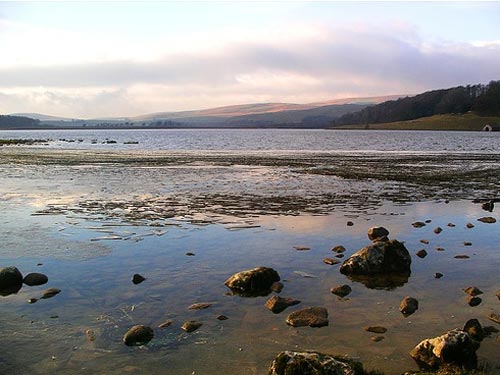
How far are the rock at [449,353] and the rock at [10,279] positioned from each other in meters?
10.6

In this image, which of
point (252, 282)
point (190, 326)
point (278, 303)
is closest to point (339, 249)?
point (252, 282)

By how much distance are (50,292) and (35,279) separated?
1118 millimetres

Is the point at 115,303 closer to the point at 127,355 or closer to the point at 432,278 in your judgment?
the point at 127,355

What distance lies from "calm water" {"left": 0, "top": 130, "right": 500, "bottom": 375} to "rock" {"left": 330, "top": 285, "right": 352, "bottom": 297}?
275 millimetres

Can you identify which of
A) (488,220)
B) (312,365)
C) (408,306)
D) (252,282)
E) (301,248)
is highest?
(312,365)

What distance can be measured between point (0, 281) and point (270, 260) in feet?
26.3

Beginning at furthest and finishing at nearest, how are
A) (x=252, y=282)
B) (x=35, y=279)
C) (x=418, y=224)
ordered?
(x=418, y=224)
(x=35, y=279)
(x=252, y=282)

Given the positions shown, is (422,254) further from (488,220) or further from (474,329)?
(488,220)

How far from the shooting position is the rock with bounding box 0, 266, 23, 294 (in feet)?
43.0

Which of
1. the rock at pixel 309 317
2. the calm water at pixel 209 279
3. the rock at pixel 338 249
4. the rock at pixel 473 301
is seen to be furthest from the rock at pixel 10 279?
the rock at pixel 473 301

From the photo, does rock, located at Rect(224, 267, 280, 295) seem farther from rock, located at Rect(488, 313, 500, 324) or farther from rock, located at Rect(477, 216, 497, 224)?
rock, located at Rect(477, 216, 497, 224)

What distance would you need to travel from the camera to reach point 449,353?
8773 mm

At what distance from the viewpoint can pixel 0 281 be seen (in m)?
13.1

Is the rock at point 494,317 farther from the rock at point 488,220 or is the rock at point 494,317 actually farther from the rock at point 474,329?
the rock at point 488,220
